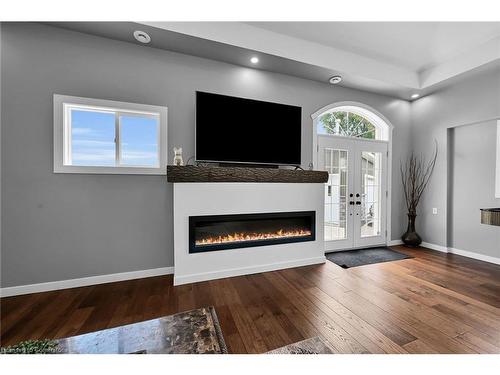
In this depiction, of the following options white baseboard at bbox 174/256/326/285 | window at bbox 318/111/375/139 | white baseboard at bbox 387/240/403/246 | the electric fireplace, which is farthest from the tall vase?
the electric fireplace

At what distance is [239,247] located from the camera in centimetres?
297

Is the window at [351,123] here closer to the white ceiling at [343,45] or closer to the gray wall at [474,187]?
the white ceiling at [343,45]

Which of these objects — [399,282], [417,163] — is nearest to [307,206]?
[399,282]

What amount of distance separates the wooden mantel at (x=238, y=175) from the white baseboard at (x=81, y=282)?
131 cm

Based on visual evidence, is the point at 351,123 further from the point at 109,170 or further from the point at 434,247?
the point at 109,170

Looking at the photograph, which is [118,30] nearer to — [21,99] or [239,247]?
[21,99]

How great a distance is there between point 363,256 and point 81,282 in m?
4.18

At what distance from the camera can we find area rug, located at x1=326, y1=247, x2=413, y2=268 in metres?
3.43

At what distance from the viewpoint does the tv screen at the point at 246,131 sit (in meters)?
2.88

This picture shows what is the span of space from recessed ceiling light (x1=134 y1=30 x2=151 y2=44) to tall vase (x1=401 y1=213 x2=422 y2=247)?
5398 mm

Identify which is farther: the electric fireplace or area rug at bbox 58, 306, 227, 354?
the electric fireplace

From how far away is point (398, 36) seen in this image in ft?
10.00

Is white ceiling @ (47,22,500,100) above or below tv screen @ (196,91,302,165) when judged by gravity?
above

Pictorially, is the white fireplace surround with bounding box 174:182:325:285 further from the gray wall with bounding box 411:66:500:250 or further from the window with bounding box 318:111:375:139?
the gray wall with bounding box 411:66:500:250
